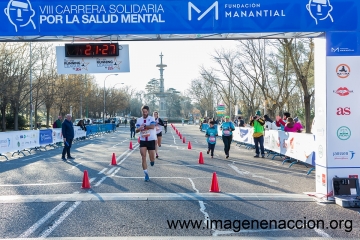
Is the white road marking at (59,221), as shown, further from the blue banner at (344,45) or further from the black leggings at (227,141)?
the black leggings at (227,141)

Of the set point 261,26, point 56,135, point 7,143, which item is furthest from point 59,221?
point 56,135

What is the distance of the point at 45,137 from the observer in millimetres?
23203

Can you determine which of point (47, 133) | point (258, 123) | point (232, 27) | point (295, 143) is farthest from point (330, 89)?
point (47, 133)

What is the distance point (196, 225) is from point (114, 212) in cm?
165

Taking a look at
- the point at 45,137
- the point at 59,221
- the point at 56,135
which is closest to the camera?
the point at 59,221

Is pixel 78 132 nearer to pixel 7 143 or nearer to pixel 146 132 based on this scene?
pixel 7 143

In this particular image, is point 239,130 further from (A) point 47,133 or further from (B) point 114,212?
(B) point 114,212

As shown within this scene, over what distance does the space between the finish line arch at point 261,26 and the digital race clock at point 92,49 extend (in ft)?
3.21

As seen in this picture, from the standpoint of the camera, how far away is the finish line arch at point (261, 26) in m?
8.48

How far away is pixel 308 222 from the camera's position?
6637 millimetres

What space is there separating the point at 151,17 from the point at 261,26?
251 centimetres

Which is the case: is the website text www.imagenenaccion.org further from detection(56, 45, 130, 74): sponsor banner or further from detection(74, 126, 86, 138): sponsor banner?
detection(74, 126, 86, 138): sponsor banner

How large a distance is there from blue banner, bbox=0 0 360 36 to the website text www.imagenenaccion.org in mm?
4323

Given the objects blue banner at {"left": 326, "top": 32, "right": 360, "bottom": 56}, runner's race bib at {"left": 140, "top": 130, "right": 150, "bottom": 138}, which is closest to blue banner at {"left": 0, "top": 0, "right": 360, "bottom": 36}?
blue banner at {"left": 326, "top": 32, "right": 360, "bottom": 56}
